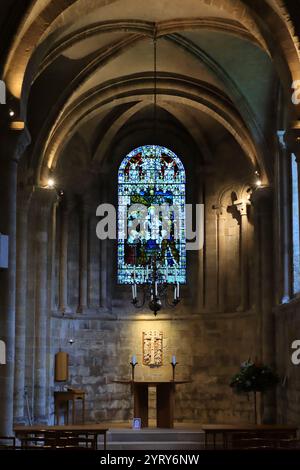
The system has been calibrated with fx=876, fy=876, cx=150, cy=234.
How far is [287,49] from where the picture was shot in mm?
13727

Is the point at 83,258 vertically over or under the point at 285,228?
under

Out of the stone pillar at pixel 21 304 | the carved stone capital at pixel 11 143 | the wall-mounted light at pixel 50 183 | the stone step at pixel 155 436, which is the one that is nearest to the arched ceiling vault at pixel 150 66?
the wall-mounted light at pixel 50 183

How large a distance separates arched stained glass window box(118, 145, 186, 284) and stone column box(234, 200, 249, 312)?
1781 millimetres

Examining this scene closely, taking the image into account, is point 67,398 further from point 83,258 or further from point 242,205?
point 242,205

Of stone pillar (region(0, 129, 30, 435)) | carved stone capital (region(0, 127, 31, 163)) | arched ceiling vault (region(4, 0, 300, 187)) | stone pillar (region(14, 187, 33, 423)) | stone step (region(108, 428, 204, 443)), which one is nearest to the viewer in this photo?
stone pillar (region(0, 129, 30, 435))

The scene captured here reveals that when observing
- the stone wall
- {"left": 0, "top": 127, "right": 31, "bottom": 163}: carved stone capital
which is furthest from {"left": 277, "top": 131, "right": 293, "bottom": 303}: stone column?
{"left": 0, "top": 127, "right": 31, "bottom": 163}: carved stone capital

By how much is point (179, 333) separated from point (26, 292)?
4813 millimetres

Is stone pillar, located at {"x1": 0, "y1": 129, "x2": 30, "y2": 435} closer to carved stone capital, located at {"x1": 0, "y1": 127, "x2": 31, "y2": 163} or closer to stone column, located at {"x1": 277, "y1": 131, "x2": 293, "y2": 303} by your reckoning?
carved stone capital, located at {"x1": 0, "y1": 127, "x2": 31, "y2": 163}

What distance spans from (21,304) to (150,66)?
19.8 ft

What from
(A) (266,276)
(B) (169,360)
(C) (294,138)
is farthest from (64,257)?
(C) (294,138)

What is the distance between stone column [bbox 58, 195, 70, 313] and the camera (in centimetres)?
2130

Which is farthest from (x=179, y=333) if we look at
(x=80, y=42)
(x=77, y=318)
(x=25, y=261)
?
(x=80, y=42)

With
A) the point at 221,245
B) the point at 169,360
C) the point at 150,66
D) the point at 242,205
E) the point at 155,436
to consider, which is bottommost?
the point at 155,436

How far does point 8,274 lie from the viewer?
45.0ft
